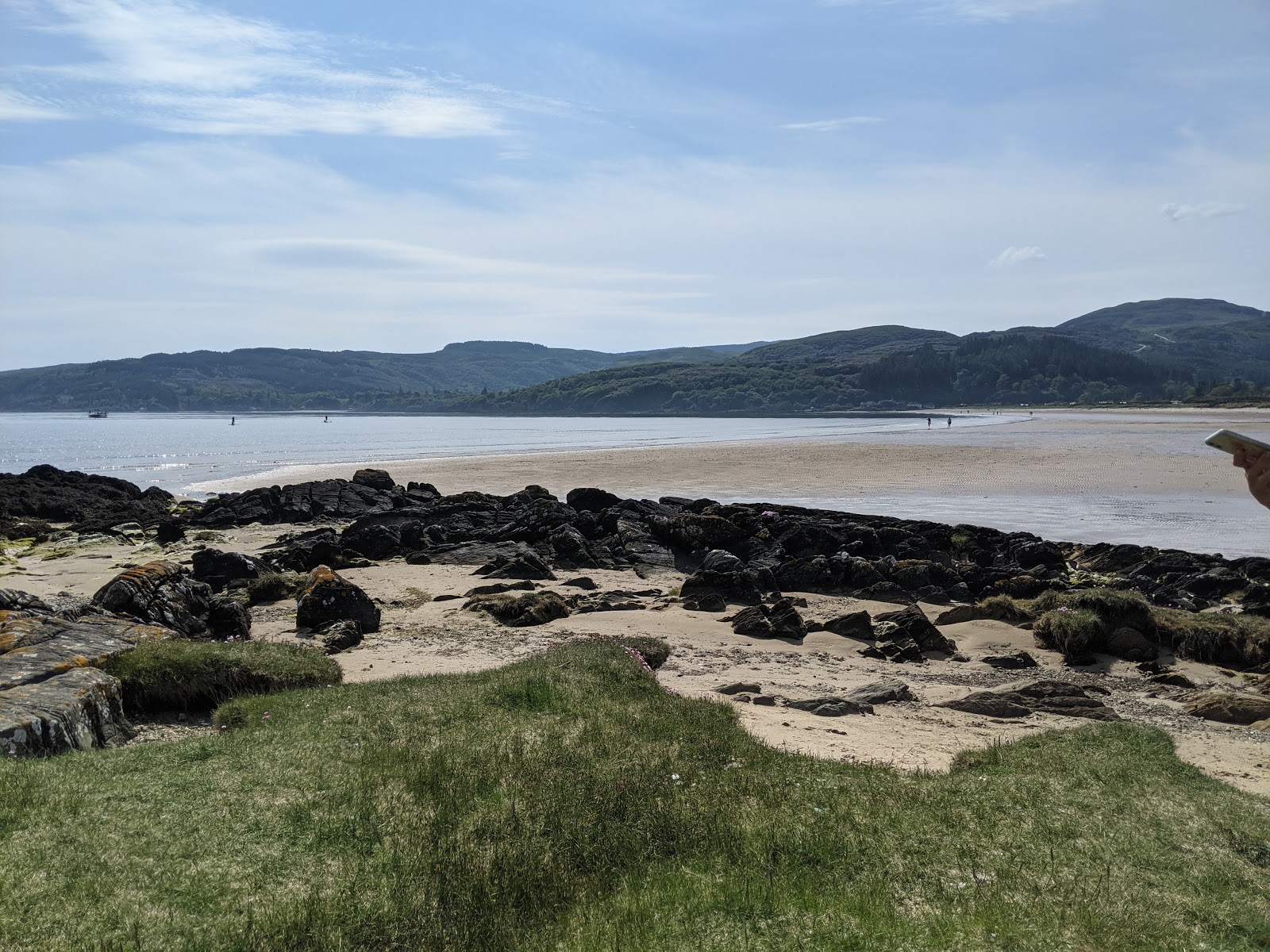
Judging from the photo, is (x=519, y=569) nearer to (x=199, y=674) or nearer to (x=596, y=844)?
(x=199, y=674)

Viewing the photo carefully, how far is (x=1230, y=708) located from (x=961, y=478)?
→ 3713cm

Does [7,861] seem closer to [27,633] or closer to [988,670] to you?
[27,633]

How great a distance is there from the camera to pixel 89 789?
720 cm

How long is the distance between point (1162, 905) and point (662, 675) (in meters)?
8.85

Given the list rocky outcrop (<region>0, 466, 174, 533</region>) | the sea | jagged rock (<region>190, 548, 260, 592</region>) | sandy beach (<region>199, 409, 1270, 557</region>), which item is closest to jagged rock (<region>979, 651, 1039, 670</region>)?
sandy beach (<region>199, 409, 1270, 557</region>)

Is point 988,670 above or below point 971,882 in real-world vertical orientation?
below

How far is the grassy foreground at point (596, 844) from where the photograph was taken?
5508 mm

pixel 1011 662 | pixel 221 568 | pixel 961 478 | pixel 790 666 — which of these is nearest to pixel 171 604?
pixel 221 568

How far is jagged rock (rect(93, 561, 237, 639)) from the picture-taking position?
15.3m

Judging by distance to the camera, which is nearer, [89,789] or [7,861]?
[7,861]

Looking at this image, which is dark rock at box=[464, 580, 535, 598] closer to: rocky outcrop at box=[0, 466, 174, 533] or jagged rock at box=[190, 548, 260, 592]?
jagged rock at box=[190, 548, 260, 592]

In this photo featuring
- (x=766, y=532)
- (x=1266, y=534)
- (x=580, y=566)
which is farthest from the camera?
(x=1266, y=534)

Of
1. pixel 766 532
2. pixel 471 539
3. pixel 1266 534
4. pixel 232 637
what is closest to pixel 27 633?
pixel 232 637

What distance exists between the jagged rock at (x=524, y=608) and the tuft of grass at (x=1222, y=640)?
1137 cm
